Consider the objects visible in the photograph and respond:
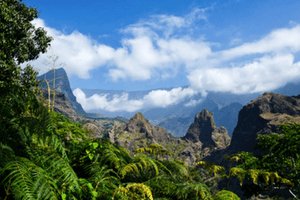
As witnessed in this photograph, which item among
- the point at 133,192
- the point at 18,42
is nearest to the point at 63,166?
the point at 133,192

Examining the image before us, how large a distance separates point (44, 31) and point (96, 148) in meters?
22.4

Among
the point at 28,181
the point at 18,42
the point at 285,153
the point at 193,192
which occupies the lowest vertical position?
the point at 285,153

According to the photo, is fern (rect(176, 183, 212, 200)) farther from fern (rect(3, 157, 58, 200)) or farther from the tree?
the tree

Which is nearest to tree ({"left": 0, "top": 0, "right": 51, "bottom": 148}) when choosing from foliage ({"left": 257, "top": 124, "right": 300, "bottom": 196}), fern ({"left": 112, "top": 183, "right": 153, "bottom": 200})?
foliage ({"left": 257, "top": 124, "right": 300, "bottom": 196})

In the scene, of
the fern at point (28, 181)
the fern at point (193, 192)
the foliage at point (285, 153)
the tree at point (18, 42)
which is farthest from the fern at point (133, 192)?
the tree at point (18, 42)

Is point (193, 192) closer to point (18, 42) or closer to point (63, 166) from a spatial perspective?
point (63, 166)

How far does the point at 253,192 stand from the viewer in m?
13.4

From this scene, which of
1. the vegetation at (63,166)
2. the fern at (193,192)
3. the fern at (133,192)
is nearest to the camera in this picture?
the vegetation at (63,166)

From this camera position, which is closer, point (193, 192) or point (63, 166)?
point (63, 166)

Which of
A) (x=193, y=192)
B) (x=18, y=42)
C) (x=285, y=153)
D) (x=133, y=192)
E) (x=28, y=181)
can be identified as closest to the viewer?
(x=28, y=181)

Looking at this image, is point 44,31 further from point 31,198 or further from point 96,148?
point 31,198

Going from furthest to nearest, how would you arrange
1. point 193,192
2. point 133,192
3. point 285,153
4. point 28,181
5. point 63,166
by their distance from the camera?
point 285,153 < point 193,192 < point 133,192 < point 63,166 < point 28,181

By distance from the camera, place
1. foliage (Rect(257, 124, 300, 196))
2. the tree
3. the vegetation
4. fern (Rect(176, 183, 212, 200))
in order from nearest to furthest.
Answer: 1. the vegetation
2. fern (Rect(176, 183, 212, 200))
3. foliage (Rect(257, 124, 300, 196))
4. the tree

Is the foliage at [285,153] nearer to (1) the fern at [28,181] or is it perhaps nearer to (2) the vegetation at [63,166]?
(2) the vegetation at [63,166]
